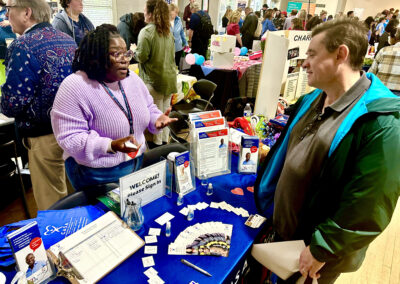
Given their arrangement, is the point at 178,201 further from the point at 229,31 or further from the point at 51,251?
the point at 229,31

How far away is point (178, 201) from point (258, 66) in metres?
3.93

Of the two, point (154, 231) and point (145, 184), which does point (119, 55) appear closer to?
point (145, 184)

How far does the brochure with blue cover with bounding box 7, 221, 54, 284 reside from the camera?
91 centimetres

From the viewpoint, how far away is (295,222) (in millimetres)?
1298

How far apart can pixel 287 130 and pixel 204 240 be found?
0.70m

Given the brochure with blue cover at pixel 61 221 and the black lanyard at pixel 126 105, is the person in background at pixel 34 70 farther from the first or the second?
the brochure with blue cover at pixel 61 221

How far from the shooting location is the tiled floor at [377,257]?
82.3 inches

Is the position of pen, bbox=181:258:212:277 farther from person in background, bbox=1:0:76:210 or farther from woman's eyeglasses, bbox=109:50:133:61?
person in background, bbox=1:0:76:210

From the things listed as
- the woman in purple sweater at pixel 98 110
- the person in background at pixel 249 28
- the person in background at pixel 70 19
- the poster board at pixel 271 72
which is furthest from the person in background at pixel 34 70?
the person in background at pixel 249 28

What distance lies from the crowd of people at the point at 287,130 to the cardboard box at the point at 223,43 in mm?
2891

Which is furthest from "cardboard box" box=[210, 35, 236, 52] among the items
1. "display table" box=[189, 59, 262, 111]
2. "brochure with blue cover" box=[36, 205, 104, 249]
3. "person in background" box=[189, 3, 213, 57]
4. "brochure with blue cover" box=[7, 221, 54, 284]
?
"brochure with blue cover" box=[7, 221, 54, 284]

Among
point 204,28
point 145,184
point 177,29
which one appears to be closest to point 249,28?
point 204,28

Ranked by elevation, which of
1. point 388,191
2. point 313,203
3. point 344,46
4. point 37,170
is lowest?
point 37,170

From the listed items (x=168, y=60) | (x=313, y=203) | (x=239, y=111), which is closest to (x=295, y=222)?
(x=313, y=203)
